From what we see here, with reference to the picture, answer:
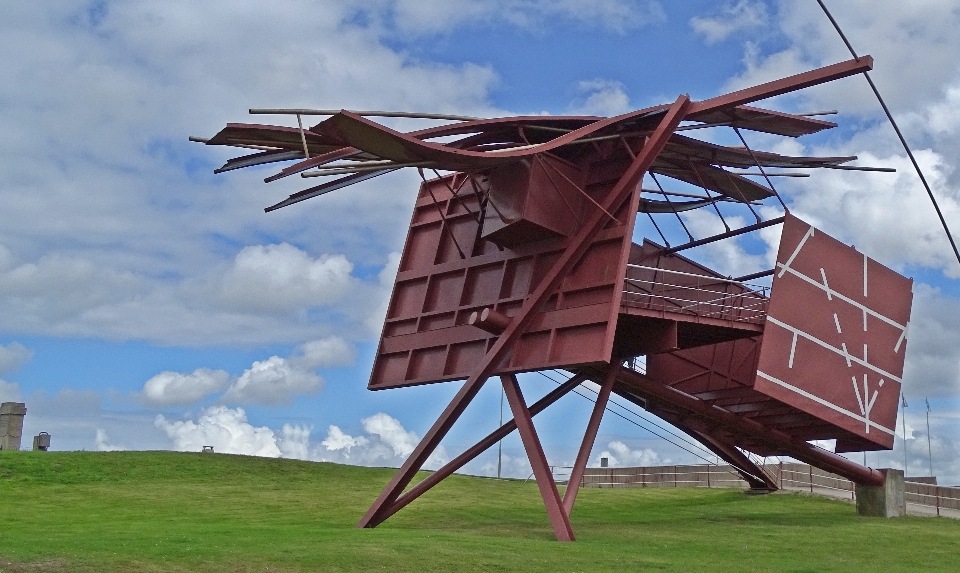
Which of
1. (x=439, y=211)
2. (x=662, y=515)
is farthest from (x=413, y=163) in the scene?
(x=662, y=515)

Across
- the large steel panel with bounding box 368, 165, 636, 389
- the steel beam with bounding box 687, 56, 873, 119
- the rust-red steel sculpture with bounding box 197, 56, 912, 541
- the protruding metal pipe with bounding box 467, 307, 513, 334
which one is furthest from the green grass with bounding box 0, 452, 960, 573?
the steel beam with bounding box 687, 56, 873, 119

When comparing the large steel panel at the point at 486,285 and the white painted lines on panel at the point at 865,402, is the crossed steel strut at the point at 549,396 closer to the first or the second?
the large steel panel at the point at 486,285

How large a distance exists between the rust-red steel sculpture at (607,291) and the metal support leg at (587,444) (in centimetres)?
5

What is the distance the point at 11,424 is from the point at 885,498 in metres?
35.7

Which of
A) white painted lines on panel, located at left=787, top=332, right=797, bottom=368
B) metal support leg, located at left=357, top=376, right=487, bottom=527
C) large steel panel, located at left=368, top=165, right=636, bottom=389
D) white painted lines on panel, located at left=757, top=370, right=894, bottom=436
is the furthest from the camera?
white painted lines on panel, located at left=787, top=332, right=797, bottom=368

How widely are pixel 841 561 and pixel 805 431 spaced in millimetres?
10782

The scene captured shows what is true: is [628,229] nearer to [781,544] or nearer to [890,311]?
[781,544]

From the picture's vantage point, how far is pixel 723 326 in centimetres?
2944

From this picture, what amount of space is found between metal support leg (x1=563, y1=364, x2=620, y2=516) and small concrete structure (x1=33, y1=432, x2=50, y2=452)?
30.5 m

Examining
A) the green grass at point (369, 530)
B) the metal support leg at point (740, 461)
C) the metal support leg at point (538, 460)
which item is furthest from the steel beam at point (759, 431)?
the metal support leg at point (538, 460)

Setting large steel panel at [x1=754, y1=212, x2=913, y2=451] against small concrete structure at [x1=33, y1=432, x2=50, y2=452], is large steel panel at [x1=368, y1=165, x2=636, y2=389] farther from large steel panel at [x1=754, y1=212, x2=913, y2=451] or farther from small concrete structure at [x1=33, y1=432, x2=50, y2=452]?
small concrete structure at [x1=33, y1=432, x2=50, y2=452]

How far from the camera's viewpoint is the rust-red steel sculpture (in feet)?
86.6

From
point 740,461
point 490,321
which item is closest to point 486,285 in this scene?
point 490,321

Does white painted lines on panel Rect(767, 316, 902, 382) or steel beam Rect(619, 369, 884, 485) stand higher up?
white painted lines on panel Rect(767, 316, 902, 382)
